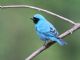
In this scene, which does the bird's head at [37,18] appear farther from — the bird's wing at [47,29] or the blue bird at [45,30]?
the bird's wing at [47,29]

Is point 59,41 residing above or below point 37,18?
above

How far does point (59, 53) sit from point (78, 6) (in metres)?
1.61

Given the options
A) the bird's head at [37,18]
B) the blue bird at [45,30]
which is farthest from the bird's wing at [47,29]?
the bird's head at [37,18]

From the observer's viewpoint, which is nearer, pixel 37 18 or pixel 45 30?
pixel 45 30

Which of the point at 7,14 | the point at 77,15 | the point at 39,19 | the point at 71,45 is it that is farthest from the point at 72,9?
the point at 39,19

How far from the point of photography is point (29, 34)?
1275cm

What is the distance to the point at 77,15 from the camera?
37.6 ft

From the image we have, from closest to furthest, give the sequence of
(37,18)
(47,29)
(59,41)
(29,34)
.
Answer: (59,41) < (47,29) < (37,18) < (29,34)

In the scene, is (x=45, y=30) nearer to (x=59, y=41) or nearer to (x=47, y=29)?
(x=47, y=29)


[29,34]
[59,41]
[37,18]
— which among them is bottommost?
[29,34]

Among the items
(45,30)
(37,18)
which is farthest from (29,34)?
(45,30)

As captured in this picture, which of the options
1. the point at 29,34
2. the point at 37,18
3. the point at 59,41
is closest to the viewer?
the point at 59,41

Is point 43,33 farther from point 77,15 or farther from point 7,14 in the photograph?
point 7,14

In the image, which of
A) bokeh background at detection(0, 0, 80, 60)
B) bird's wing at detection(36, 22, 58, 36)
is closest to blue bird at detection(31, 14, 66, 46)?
bird's wing at detection(36, 22, 58, 36)
